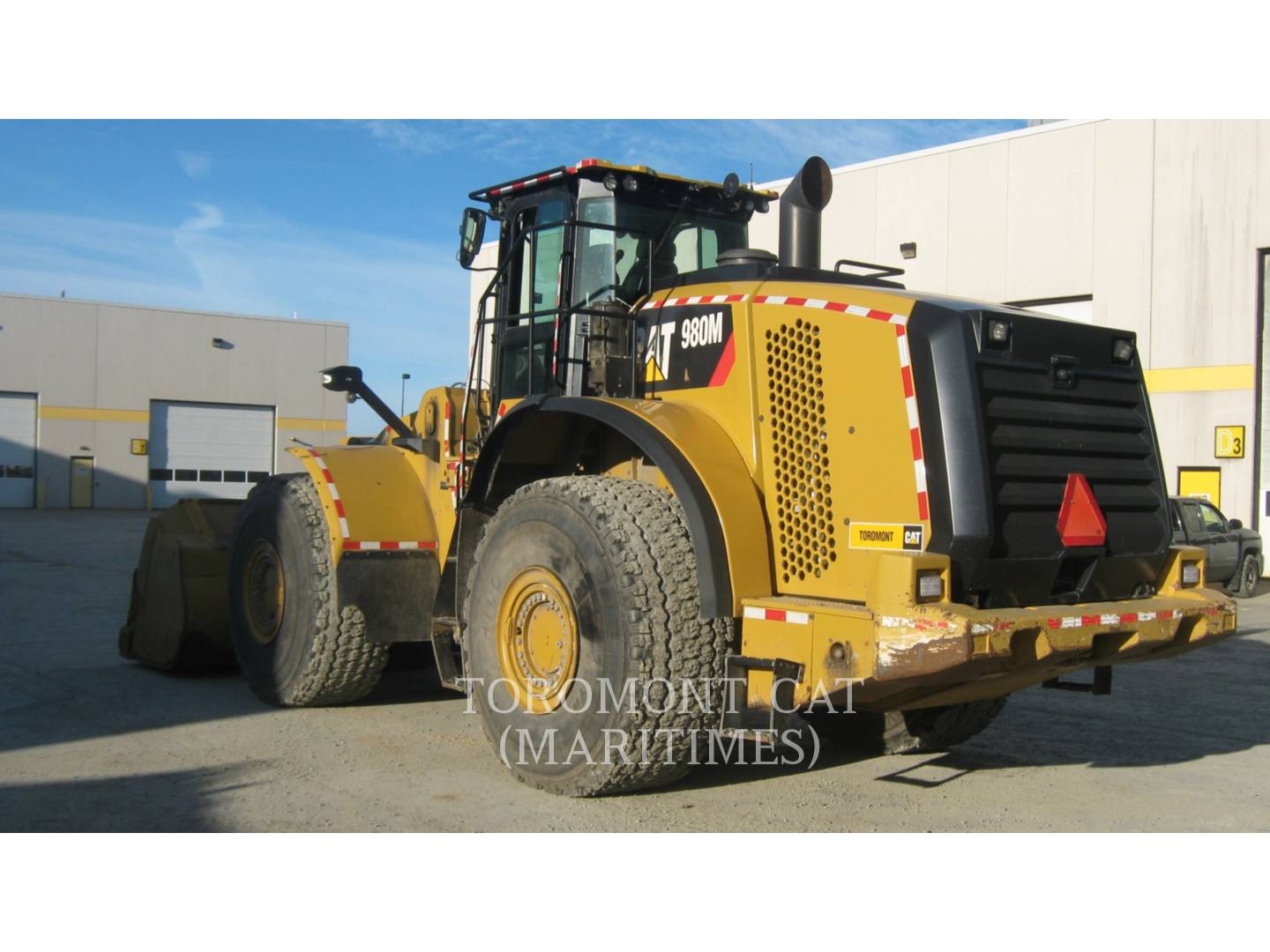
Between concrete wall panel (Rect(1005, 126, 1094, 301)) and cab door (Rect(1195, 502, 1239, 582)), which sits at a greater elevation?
concrete wall panel (Rect(1005, 126, 1094, 301))

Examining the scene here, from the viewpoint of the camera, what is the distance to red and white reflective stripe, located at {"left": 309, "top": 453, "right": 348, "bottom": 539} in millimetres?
7383

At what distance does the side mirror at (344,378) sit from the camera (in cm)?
816

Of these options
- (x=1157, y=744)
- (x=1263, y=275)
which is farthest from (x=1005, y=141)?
(x=1157, y=744)

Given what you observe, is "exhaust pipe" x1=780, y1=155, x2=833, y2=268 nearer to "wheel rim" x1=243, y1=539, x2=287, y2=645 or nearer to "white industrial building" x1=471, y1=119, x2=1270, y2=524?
"wheel rim" x1=243, y1=539, x2=287, y2=645

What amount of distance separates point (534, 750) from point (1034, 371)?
2.83m

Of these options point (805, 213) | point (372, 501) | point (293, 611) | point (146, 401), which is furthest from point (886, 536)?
point (146, 401)

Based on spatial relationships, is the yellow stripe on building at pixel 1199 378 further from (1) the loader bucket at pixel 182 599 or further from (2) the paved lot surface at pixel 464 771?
(1) the loader bucket at pixel 182 599

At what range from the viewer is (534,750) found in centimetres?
572

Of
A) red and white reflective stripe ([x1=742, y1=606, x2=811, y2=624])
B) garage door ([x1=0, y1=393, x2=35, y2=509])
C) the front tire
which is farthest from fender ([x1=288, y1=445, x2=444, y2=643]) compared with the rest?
garage door ([x1=0, y1=393, x2=35, y2=509])

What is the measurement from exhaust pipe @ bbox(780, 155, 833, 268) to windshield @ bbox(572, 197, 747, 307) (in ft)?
2.41

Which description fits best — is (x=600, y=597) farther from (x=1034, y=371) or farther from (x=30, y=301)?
(x=30, y=301)

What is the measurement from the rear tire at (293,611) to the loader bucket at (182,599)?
0.54 metres

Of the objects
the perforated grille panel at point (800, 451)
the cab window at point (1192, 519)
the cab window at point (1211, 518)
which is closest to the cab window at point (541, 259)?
the perforated grille panel at point (800, 451)

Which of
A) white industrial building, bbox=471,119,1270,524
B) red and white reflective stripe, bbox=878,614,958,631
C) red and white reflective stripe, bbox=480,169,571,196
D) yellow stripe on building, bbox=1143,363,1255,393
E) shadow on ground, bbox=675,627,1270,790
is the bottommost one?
shadow on ground, bbox=675,627,1270,790
